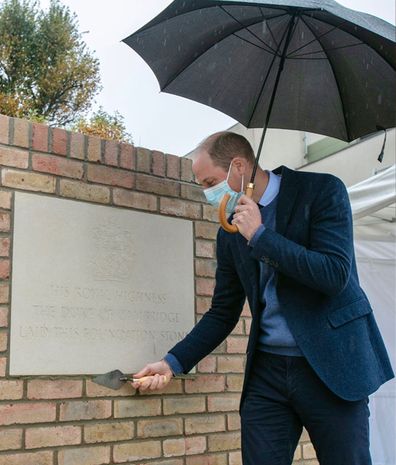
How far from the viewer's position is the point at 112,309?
9.80ft

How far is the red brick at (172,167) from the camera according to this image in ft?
11.1

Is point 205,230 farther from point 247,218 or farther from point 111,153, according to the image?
point 247,218

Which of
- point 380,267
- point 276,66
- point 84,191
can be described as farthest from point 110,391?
point 380,267

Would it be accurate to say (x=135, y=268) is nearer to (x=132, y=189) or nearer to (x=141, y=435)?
(x=132, y=189)

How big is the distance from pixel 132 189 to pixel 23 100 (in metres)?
1.47

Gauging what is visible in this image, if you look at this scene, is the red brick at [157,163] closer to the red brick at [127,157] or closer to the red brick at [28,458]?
the red brick at [127,157]

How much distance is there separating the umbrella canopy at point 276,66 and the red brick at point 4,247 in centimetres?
102

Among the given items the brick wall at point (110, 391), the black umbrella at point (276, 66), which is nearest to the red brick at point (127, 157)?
the brick wall at point (110, 391)

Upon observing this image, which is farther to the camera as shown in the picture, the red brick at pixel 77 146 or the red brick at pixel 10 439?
the red brick at pixel 77 146

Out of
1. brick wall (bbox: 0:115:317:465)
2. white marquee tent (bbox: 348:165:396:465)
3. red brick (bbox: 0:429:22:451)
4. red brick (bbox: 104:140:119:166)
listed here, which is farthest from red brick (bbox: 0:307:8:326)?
white marquee tent (bbox: 348:165:396:465)

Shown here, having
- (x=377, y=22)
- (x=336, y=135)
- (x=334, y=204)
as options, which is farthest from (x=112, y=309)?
(x=377, y=22)

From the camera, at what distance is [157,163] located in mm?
3330

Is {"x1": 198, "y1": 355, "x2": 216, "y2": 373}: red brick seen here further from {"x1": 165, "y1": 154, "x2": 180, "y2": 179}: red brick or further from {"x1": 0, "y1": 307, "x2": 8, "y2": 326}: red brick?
{"x1": 0, "y1": 307, "x2": 8, "y2": 326}: red brick

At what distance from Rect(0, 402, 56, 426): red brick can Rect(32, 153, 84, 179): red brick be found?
0.95 meters
